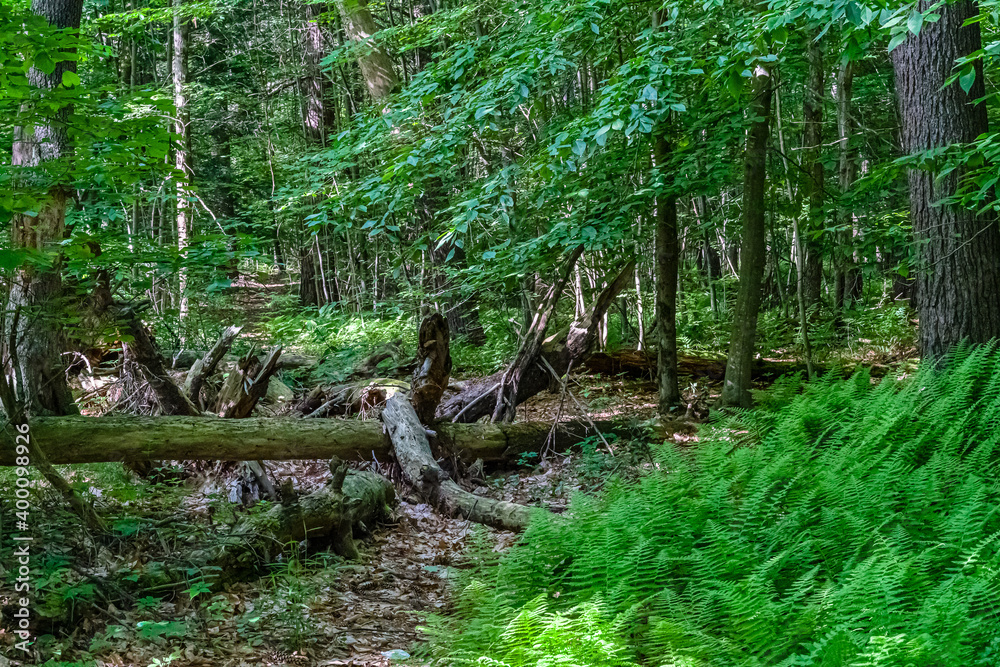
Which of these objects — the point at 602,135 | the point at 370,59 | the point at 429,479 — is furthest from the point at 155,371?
the point at 370,59

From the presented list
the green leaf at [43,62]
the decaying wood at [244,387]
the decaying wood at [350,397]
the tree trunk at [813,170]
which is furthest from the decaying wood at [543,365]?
the green leaf at [43,62]

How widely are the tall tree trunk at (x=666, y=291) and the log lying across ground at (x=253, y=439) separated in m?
0.92

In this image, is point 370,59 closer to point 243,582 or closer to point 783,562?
point 243,582

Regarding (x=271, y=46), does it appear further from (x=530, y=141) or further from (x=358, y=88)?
(x=530, y=141)

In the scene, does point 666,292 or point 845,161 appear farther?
point 845,161

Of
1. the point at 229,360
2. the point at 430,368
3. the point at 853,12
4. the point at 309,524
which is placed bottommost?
the point at 309,524

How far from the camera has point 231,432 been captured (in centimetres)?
614

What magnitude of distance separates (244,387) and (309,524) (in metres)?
2.45

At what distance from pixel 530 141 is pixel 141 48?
1216 cm

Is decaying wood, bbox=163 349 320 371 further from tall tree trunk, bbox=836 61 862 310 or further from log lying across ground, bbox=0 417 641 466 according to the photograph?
tall tree trunk, bbox=836 61 862 310

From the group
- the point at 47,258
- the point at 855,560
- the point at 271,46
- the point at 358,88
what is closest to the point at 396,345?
the point at 47,258

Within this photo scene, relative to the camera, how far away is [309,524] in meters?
5.42

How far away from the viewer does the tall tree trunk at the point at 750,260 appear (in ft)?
25.0

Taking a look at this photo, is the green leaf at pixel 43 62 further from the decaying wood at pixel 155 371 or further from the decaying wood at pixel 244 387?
the decaying wood at pixel 244 387
